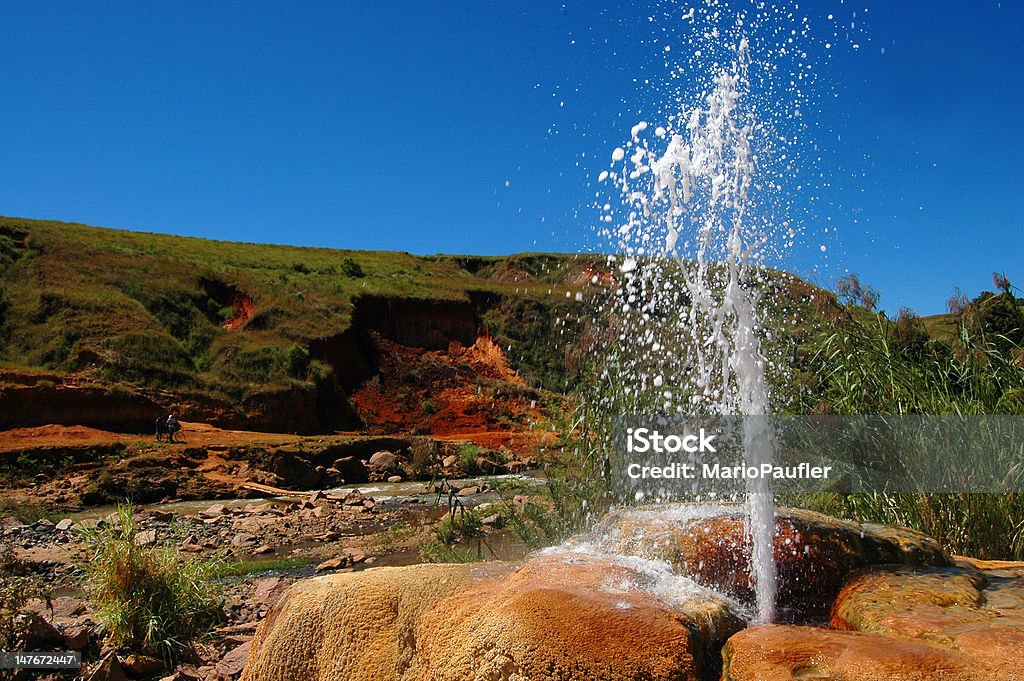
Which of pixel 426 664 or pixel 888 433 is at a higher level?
pixel 888 433

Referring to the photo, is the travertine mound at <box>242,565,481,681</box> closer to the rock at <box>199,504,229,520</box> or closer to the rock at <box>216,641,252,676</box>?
the rock at <box>216,641,252,676</box>

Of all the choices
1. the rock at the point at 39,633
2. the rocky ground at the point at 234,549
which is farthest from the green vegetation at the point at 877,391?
the rock at the point at 39,633

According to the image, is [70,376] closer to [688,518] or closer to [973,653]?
[688,518]

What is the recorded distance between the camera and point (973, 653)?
8.14ft

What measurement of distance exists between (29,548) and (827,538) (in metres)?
11.2

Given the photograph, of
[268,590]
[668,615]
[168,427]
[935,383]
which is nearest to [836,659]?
[668,615]

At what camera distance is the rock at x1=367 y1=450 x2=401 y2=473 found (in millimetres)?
21406

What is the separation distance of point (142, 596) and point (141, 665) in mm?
586

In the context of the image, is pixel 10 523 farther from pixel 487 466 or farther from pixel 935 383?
pixel 935 383

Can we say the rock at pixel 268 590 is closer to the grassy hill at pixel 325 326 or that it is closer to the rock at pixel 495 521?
the rock at pixel 495 521

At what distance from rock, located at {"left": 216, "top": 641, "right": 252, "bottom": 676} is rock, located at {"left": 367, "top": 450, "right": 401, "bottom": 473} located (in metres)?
16.3

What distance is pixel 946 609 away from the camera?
3090 millimetres

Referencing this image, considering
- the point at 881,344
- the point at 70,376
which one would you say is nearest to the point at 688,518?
the point at 881,344

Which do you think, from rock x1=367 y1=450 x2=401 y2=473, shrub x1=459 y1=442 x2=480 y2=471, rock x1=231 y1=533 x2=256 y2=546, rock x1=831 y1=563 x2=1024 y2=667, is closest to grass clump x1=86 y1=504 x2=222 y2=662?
rock x1=831 y1=563 x2=1024 y2=667
